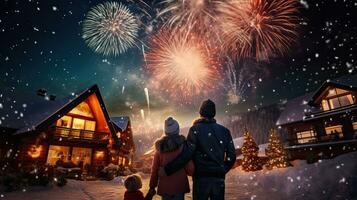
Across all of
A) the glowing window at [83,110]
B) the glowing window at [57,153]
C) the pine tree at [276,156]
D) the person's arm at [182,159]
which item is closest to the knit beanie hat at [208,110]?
the person's arm at [182,159]

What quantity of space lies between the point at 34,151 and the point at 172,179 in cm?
1823

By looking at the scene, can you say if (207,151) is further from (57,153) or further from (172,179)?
(57,153)

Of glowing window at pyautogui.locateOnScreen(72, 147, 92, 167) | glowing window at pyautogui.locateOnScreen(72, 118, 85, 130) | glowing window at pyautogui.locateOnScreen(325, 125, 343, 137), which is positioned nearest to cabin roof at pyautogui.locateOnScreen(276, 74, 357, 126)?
glowing window at pyautogui.locateOnScreen(325, 125, 343, 137)

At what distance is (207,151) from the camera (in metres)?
3.50

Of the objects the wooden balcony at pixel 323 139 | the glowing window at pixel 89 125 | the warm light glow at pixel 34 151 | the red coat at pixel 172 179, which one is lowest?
the red coat at pixel 172 179

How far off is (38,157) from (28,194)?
10824 mm

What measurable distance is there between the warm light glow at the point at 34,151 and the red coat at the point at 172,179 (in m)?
17.8

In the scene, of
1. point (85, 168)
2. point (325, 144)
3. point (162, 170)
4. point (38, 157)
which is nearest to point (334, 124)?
point (325, 144)

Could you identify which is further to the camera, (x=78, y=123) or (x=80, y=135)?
(x=78, y=123)

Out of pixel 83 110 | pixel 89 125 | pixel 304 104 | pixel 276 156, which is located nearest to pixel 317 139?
pixel 304 104

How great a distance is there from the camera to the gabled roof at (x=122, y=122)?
2929cm

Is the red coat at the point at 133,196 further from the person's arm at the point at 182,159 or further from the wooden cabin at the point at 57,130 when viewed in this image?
the wooden cabin at the point at 57,130

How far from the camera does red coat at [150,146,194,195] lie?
3422 millimetres

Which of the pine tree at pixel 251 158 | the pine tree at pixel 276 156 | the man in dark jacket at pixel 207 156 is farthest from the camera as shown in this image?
the pine tree at pixel 251 158
